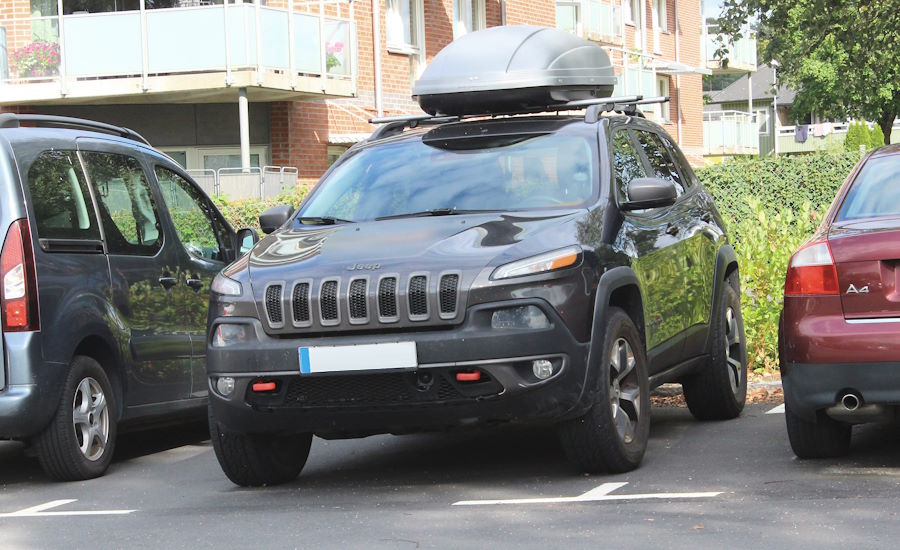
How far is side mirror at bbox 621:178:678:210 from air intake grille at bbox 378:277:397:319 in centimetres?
154

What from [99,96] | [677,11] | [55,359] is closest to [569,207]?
[55,359]

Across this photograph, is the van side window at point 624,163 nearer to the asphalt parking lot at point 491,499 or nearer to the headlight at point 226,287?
the asphalt parking lot at point 491,499

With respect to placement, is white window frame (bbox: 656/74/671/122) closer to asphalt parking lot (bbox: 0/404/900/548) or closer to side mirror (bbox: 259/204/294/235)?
asphalt parking lot (bbox: 0/404/900/548)

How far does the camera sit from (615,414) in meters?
7.36

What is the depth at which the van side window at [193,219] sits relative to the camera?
992cm

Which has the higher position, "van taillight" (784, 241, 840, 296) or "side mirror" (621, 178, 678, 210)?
"side mirror" (621, 178, 678, 210)

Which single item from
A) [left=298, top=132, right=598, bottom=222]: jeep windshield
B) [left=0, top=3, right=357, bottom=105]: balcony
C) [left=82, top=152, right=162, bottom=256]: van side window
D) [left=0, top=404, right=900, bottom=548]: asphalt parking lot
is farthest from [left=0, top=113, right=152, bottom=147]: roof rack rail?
[left=0, top=3, right=357, bottom=105]: balcony

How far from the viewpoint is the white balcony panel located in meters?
25.7

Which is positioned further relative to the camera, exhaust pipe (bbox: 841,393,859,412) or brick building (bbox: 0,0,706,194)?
brick building (bbox: 0,0,706,194)

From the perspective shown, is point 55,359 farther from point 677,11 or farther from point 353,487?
point 677,11

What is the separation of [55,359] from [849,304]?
4.04 m

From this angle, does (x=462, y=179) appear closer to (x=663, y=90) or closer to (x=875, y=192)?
(x=875, y=192)

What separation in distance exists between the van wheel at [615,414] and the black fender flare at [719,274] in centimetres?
166

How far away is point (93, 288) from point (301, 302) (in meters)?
2.05
